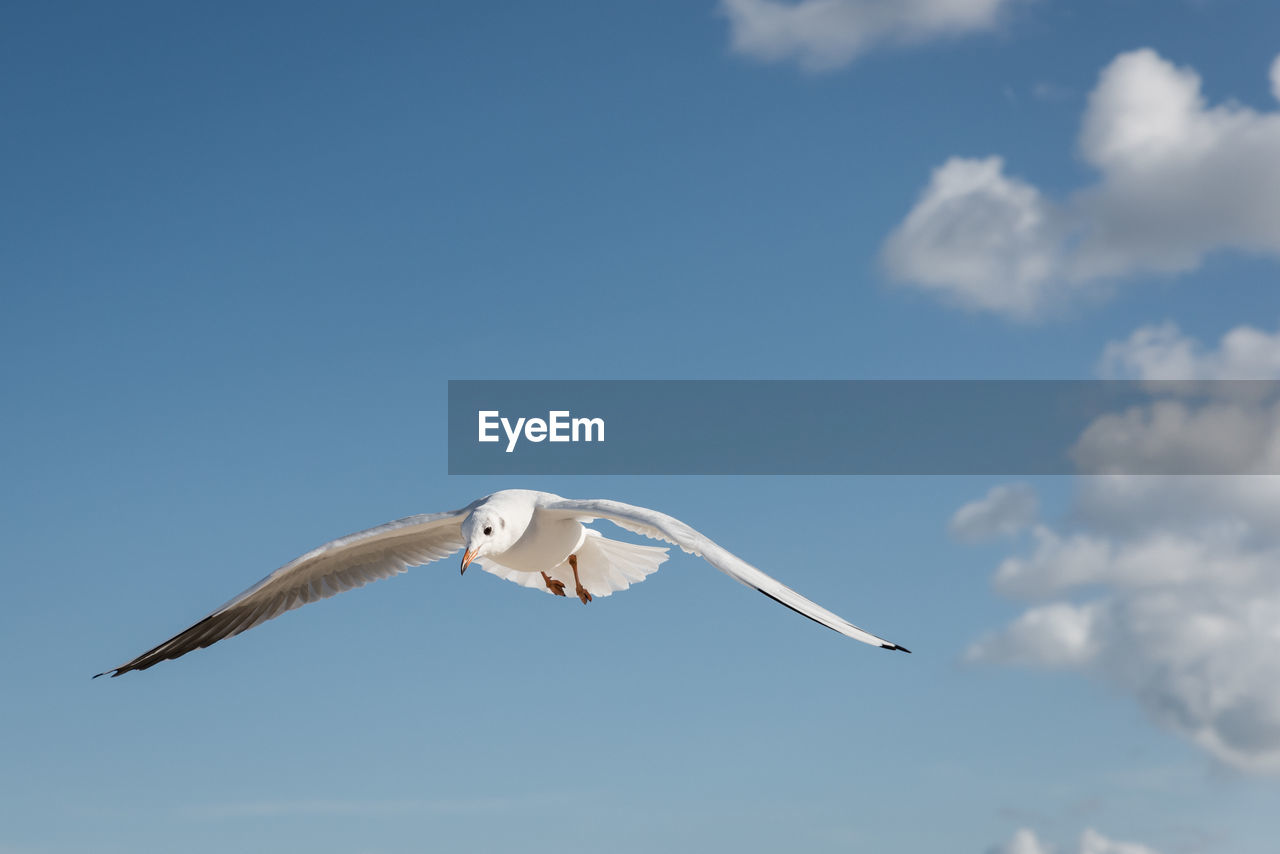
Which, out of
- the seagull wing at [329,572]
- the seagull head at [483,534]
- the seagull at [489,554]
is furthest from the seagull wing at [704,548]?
the seagull wing at [329,572]

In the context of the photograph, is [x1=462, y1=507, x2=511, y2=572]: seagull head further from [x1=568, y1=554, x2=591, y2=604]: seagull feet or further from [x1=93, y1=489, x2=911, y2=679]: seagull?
[x1=568, y1=554, x2=591, y2=604]: seagull feet

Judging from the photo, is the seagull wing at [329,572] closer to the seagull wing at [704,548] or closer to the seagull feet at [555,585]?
the seagull feet at [555,585]

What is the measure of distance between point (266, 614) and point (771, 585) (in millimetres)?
6023

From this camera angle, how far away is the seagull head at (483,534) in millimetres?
10828

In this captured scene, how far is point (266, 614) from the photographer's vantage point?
12.1 metres

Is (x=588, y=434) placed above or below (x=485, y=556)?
above

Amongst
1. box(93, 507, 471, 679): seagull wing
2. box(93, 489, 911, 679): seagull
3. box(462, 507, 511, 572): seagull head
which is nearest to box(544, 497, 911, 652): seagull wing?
box(93, 489, 911, 679): seagull

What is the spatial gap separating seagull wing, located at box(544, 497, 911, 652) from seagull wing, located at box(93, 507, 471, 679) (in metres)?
1.55

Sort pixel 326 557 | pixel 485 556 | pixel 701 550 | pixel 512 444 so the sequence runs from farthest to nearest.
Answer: pixel 512 444, pixel 326 557, pixel 485 556, pixel 701 550

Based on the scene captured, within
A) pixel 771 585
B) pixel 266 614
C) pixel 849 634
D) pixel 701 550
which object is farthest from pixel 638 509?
pixel 266 614

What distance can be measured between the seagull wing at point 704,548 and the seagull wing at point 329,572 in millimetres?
1554

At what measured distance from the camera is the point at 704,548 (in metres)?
9.09

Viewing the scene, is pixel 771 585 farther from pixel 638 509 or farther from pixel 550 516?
pixel 550 516

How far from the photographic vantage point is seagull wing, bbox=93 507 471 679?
452 inches
